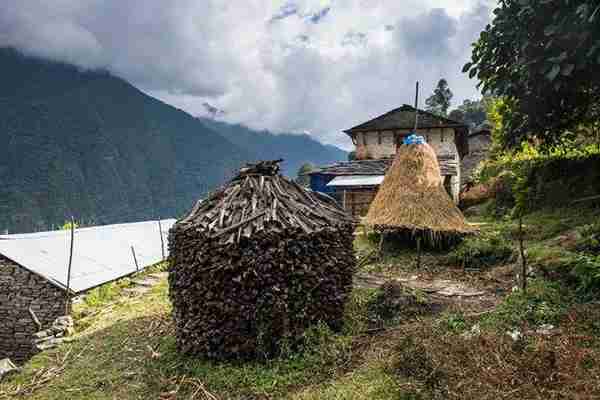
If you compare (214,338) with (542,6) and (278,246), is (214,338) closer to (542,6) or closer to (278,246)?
(278,246)

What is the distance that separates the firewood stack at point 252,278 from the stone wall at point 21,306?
6291 millimetres

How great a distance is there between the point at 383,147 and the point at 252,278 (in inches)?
725

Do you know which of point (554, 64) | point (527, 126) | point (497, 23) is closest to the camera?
point (554, 64)

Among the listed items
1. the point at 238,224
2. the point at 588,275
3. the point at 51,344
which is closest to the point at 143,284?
the point at 51,344

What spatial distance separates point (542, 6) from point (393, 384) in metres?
4.84

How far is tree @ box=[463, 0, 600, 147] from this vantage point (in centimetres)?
428

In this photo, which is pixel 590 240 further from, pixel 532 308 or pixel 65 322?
pixel 65 322

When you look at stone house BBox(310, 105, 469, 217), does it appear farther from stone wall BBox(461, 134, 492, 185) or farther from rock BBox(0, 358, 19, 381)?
rock BBox(0, 358, 19, 381)

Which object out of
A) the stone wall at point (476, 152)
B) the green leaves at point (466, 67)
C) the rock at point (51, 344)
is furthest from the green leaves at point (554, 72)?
the stone wall at point (476, 152)

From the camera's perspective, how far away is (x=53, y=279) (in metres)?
9.62

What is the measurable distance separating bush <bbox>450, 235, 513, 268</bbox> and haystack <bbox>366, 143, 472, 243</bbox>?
574mm

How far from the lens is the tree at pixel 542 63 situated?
4.28m

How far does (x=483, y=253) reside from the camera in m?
8.38

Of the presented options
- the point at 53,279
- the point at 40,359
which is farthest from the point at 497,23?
the point at 53,279
